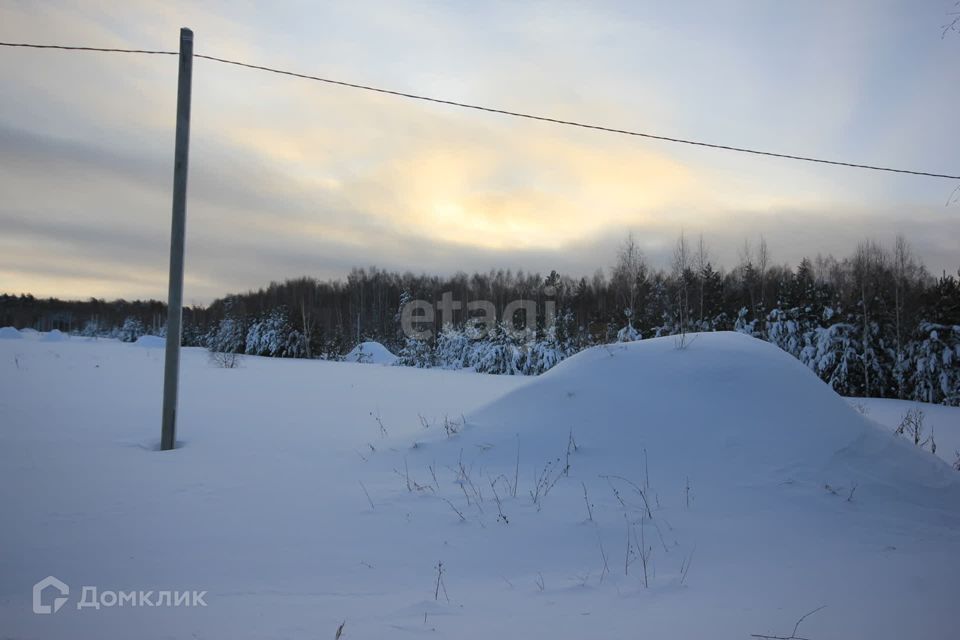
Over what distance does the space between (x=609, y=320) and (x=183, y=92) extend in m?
31.2

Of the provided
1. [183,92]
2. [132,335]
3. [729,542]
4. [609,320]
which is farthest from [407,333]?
[132,335]

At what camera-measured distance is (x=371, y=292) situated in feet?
205

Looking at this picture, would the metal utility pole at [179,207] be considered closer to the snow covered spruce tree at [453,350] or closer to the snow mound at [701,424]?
the snow mound at [701,424]

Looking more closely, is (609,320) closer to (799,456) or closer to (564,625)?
(799,456)

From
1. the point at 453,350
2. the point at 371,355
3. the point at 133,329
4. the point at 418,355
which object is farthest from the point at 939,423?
the point at 133,329

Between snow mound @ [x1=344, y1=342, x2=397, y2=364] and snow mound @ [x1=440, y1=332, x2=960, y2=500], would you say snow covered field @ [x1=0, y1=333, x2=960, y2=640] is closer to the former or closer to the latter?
snow mound @ [x1=440, y1=332, x2=960, y2=500]

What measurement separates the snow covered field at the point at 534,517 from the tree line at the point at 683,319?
15.6 ft

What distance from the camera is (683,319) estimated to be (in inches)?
Answer: 1198

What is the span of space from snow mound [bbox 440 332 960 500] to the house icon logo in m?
3.51

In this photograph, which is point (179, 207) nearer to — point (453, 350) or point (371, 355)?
point (371, 355)

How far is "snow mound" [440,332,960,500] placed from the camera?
15.4 feet

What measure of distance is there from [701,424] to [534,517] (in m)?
2.25

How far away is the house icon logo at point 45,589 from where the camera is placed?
8.91 feet

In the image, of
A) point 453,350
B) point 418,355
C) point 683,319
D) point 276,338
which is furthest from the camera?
point 276,338
